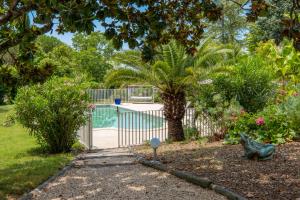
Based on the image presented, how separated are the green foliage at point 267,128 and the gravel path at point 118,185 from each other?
11.3 feet

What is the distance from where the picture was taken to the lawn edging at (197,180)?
581 centimetres

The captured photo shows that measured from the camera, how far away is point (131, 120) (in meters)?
19.8

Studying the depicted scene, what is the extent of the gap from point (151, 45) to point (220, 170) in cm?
288

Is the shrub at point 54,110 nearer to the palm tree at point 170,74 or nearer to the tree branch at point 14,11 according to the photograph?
the palm tree at point 170,74

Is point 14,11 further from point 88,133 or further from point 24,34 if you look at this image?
point 88,133

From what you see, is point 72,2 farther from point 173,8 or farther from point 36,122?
point 36,122

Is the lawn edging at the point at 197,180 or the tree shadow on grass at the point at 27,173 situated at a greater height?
the lawn edging at the point at 197,180

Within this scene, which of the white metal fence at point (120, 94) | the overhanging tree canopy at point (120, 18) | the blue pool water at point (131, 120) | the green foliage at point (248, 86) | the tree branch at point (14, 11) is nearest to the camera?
the overhanging tree canopy at point (120, 18)

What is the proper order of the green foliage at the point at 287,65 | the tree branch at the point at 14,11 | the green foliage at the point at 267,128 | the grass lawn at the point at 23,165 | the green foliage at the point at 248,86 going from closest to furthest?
the tree branch at the point at 14,11, the grass lawn at the point at 23,165, the green foliage at the point at 267,128, the green foliage at the point at 248,86, the green foliage at the point at 287,65

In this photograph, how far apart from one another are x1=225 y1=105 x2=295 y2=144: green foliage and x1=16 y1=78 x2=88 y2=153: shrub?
4.50m

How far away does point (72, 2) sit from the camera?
13.4ft

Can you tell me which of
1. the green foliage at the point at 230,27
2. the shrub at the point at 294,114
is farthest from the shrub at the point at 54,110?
the green foliage at the point at 230,27

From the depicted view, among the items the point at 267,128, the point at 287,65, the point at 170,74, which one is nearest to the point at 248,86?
the point at 170,74

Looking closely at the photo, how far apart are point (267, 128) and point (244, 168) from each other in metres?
3.16
